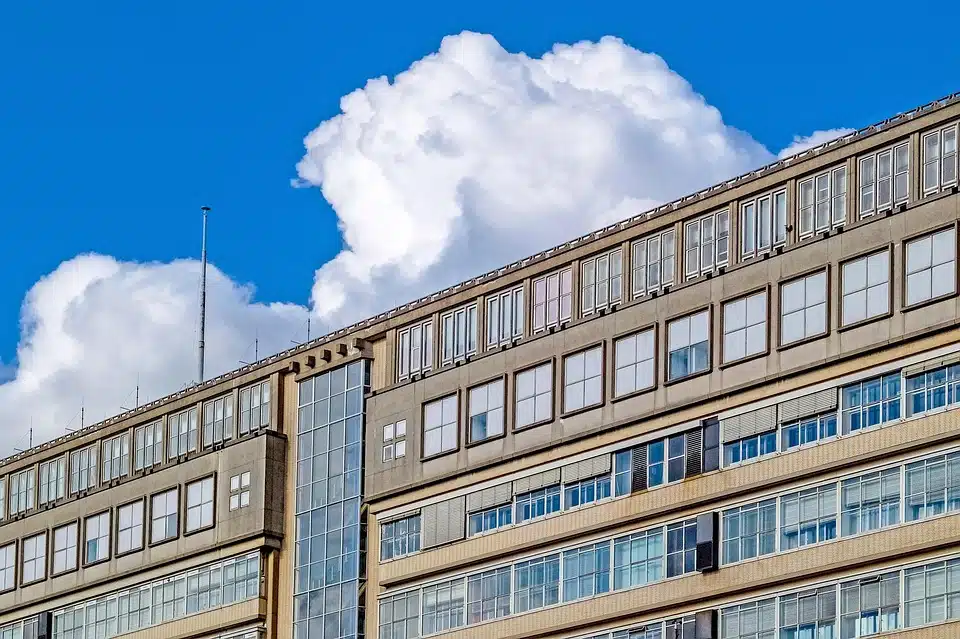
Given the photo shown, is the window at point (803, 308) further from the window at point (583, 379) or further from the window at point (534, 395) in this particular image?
the window at point (534, 395)

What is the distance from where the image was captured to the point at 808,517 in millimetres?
83938

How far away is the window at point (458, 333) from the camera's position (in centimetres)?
9975

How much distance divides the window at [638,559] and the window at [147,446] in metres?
32.2

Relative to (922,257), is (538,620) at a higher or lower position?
lower

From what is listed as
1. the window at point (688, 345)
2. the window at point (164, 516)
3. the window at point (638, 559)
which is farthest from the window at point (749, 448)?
the window at point (164, 516)

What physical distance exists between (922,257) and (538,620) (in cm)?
2350

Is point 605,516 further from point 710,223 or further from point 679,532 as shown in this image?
point 710,223

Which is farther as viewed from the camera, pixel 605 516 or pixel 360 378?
pixel 360 378

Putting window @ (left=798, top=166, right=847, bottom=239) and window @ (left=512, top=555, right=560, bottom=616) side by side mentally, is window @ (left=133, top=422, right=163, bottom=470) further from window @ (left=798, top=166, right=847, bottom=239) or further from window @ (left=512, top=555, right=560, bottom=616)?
window @ (left=798, top=166, right=847, bottom=239)

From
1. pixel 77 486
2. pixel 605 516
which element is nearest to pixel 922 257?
pixel 605 516

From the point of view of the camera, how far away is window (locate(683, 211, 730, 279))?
293 ft

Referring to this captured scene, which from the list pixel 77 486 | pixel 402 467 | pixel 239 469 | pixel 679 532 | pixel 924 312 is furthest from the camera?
pixel 77 486

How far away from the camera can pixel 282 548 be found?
353 feet

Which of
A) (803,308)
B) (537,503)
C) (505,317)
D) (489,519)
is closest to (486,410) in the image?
(505,317)
